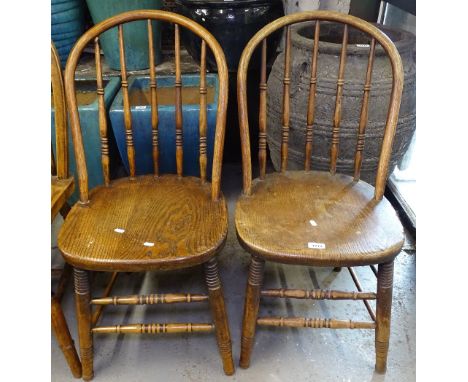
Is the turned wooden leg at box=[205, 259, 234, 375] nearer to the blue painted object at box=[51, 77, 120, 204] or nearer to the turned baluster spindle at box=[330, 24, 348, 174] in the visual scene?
the turned baluster spindle at box=[330, 24, 348, 174]

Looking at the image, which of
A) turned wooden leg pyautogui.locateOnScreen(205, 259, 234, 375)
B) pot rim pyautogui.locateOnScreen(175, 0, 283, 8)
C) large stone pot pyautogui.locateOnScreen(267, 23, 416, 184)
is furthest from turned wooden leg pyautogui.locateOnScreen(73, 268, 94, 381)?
pot rim pyautogui.locateOnScreen(175, 0, 283, 8)

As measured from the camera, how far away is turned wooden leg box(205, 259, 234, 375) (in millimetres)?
1062

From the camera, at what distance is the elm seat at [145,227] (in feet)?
3.21

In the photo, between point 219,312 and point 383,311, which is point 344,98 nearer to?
point 383,311

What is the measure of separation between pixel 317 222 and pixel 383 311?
29 cm

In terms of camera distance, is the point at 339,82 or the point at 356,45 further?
the point at 356,45

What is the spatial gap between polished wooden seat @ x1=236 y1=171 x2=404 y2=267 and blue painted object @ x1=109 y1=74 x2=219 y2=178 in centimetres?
47

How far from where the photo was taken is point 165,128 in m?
1.63

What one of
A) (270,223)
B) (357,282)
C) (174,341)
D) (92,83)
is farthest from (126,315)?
(92,83)

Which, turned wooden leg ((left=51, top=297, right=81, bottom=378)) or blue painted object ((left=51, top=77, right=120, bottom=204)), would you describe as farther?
blue painted object ((left=51, top=77, right=120, bottom=204))

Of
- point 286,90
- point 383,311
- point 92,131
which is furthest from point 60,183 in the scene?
point 383,311

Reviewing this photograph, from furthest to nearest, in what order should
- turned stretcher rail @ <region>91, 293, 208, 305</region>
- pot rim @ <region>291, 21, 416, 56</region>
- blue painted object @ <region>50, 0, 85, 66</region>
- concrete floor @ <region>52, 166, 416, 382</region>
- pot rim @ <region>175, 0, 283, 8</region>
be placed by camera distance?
blue painted object @ <region>50, 0, 85, 66</region>
pot rim @ <region>175, 0, 283, 8</region>
pot rim @ <region>291, 21, 416, 56</region>
concrete floor @ <region>52, 166, 416, 382</region>
turned stretcher rail @ <region>91, 293, 208, 305</region>

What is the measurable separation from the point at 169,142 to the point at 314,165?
1.90 ft

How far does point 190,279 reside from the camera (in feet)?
5.12
